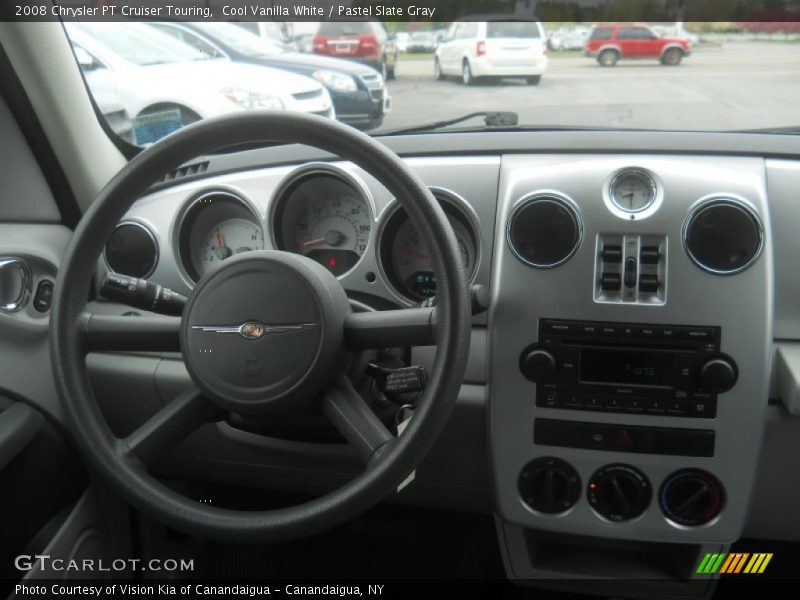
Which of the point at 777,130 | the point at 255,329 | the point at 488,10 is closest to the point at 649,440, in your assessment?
the point at 777,130

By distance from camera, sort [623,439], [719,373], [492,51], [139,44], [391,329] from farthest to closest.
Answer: [139,44], [492,51], [623,439], [719,373], [391,329]

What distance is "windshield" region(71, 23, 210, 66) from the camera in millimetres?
2086

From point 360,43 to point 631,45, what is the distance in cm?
67

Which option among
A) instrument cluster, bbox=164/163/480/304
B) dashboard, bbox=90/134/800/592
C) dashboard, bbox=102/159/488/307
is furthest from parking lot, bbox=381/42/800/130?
instrument cluster, bbox=164/163/480/304

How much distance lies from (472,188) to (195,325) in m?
0.79

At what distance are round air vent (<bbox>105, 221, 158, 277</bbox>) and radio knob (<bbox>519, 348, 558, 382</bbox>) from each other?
1053 mm

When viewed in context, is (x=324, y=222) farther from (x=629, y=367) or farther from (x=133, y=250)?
(x=629, y=367)

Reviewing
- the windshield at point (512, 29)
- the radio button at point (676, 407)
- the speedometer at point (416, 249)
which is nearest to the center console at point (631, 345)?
the radio button at point (676, 407)

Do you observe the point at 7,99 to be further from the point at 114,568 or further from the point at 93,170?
the point at 114,568

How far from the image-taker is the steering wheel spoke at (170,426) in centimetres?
150

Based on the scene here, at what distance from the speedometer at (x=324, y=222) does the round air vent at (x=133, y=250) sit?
1.26ft

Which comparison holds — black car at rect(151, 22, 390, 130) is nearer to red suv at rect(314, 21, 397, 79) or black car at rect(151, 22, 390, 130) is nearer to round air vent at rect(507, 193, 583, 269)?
red suv at rect(314, 21, 397, 79)

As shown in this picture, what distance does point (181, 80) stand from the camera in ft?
7.33

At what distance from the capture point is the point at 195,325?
1493 mm
